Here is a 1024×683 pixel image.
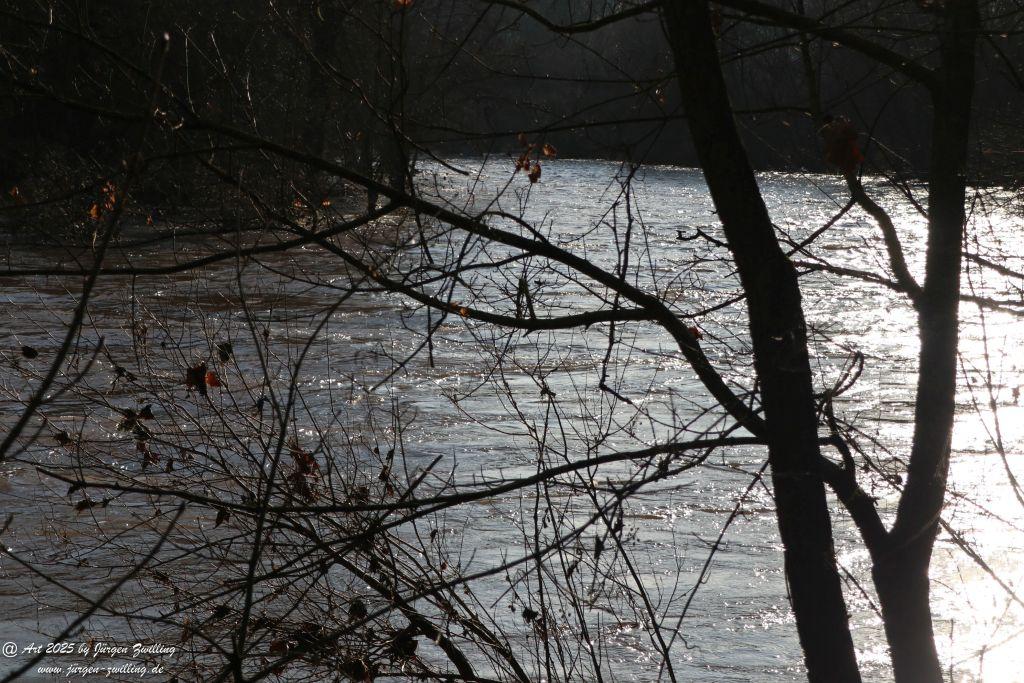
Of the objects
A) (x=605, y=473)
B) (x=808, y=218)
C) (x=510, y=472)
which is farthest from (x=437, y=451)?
(x=808, y=218)

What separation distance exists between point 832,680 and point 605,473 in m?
4.91

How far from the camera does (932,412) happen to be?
3.35 metres

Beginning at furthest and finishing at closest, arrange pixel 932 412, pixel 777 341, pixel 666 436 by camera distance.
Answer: pixel 666 436
pixel 932 412
pixel 777 341

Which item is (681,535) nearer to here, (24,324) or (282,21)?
(282,21)

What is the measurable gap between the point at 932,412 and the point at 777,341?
0.78 meters

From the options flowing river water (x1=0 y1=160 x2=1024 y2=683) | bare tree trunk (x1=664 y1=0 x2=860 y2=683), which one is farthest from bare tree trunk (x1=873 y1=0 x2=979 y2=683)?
bare tree trunk (x1=664 y1=0 x2=860 y2=683)

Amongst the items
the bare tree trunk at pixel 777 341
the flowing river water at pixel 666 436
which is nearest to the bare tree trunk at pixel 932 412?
the flowing river water at pixel 666 436

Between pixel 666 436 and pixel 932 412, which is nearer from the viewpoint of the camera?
pixel 932 412

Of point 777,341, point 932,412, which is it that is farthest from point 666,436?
point 777,341

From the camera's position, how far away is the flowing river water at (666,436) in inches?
180

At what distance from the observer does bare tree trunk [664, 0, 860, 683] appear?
9.16 ft

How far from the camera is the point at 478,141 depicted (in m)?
3.48

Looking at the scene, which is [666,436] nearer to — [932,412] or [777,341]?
[932,412]

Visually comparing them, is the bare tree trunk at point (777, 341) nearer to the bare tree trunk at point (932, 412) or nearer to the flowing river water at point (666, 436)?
the flowing river water at point (666, 436)
